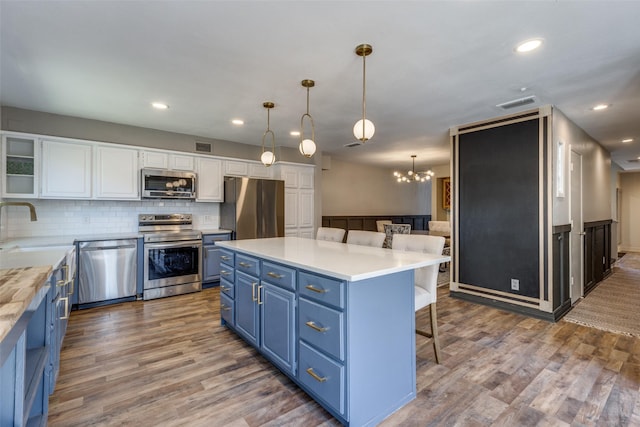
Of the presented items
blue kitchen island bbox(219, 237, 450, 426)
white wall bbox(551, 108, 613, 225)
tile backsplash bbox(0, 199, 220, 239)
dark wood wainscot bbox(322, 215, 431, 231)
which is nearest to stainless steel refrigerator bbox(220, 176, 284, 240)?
tile backsplash bbox(0, 199, 220, 239)

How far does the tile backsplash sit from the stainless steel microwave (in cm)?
37

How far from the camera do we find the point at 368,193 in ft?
28.0

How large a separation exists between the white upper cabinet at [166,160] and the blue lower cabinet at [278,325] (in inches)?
123

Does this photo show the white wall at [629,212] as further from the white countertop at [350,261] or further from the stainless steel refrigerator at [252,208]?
the white countertop at [350,261]

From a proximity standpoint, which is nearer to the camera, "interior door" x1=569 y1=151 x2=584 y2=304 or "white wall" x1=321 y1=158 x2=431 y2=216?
"interior door" x1=569 y1=151 x2=584 y2=304

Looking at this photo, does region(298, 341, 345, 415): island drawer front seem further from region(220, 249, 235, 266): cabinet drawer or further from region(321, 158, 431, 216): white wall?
region(321, 158, 431, 216): white wall

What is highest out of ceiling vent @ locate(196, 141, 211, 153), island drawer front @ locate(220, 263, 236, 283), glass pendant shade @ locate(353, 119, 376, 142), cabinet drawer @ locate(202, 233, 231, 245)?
ceiling vent @ locate(196, 141, 211, 153)

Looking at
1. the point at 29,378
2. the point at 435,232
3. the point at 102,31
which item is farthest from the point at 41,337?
the point at 435,232

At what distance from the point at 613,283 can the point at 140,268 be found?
7575 millimetres

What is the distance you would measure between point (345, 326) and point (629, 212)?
1169cm

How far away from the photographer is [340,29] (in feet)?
6.84

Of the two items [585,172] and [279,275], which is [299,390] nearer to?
[279,275]

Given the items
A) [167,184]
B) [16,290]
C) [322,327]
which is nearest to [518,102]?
[322,327]

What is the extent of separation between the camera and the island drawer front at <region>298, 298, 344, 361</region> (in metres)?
1.67
